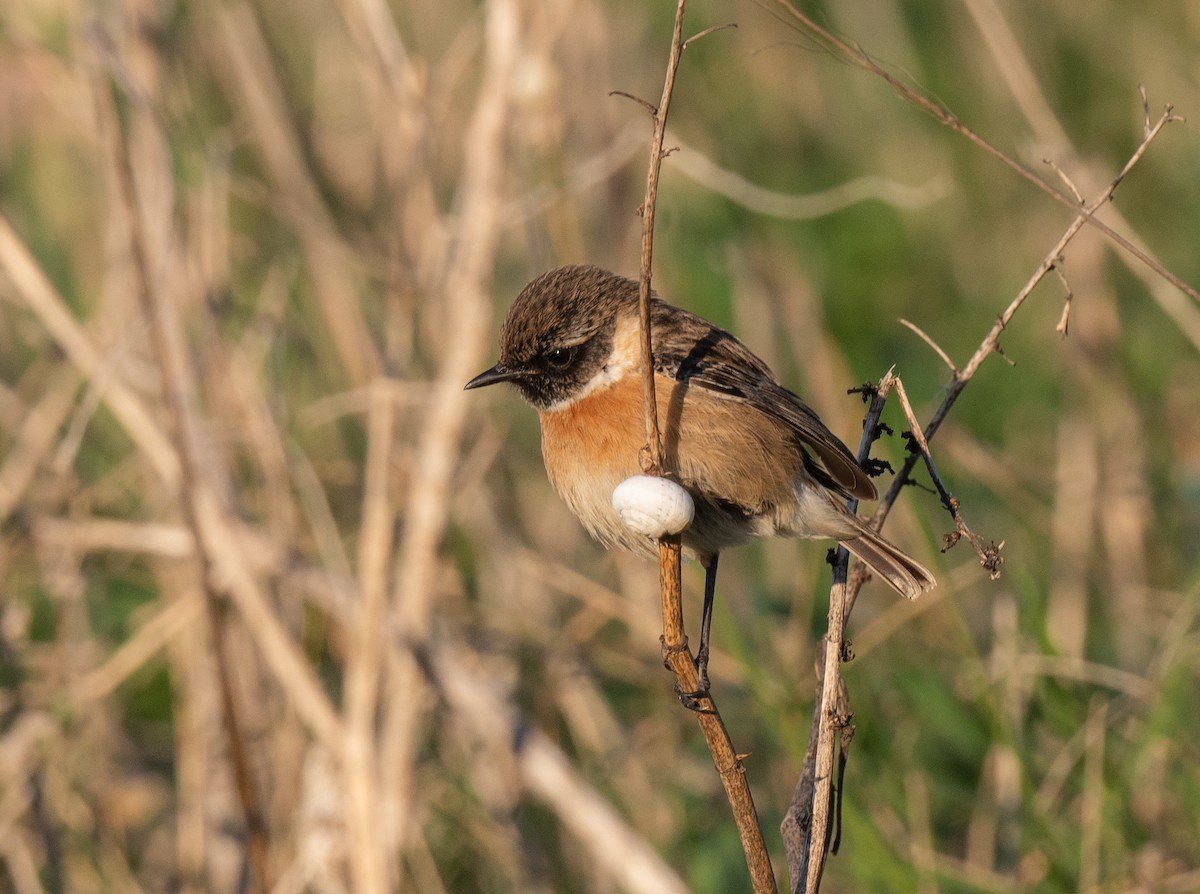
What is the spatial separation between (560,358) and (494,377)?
18cm

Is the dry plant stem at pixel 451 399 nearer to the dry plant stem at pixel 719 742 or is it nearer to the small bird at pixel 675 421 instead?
the small bird at pixel 675 421

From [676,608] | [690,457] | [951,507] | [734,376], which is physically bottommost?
[676,608]

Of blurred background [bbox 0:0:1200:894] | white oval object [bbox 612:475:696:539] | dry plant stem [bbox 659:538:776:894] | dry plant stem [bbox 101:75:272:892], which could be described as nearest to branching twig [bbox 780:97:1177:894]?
dry plant stem [bbox 659:538:776:894]

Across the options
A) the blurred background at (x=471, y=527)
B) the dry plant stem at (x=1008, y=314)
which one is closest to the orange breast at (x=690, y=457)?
the blurred background at (x=471, y=527)

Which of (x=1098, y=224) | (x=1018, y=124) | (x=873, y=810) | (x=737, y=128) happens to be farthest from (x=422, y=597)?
(x=1018, y=124)

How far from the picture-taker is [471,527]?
5.06 m

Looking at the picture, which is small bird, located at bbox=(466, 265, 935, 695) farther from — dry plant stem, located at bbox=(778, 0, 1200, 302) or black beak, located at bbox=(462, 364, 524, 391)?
dry plant stem, located at bbox=(778, 0, 1200, 302)

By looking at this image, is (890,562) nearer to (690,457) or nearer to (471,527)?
(690,457)

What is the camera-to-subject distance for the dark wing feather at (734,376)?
128 inches

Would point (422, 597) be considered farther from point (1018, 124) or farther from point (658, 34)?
point (1018, 124)

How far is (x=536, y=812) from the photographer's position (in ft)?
16.2

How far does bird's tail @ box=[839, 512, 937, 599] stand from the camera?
3.09 metres

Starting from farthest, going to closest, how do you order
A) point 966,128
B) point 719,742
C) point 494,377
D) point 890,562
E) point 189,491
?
point 189,491 < point 494,377 < point 890,562 < point 966,128 < point 719,742

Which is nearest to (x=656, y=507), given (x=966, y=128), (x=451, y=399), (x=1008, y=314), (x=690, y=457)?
(x=1008, y=314)
